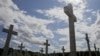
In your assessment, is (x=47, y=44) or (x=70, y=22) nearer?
(x=70, y=22)

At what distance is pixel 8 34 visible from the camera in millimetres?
10898

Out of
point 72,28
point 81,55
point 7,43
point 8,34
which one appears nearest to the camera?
point 72,28

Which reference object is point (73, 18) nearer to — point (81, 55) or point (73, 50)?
point (73, 50)

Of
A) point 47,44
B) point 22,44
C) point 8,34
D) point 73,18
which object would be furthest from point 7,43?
point 22,44

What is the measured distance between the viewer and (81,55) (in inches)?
1970

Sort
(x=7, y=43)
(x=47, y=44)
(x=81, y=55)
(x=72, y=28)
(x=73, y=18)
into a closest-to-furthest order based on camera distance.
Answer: (x=72, y=28) < (x=73, y=18) < (x=7, y=43) < (x=47, y=44) < (x=81, y=55)

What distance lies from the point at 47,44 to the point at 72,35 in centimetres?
1551

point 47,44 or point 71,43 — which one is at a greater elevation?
point 47,44

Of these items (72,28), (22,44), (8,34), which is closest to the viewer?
(72,28)

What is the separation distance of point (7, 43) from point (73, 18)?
628 cm

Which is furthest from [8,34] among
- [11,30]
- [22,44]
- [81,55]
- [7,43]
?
[81,55]

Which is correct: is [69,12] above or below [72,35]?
above

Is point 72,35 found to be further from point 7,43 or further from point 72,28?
point 7,43

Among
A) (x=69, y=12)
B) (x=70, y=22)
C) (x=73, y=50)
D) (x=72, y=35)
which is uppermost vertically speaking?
(x=69, y=12)
